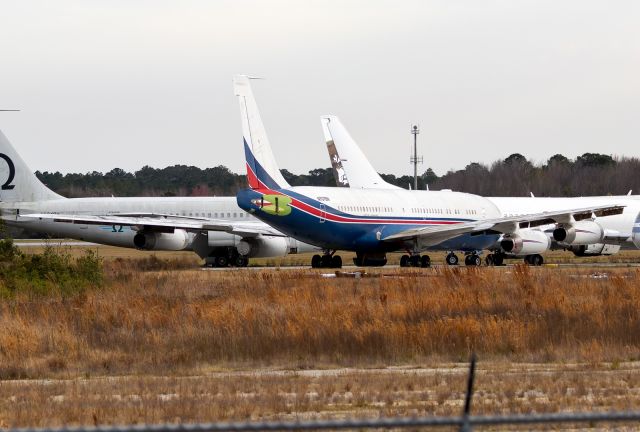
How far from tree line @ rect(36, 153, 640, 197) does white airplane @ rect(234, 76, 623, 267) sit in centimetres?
5720

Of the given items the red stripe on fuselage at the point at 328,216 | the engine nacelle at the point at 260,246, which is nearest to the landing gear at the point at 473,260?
the red stripe on fuselage at the point at 328,216

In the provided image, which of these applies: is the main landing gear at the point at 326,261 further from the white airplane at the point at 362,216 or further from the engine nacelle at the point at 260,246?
the engine nacelle at the point at 260,246

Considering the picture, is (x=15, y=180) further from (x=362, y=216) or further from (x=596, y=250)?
(x=596, y=250)

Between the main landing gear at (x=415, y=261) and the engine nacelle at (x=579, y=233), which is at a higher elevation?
the engine nacelle at (x=579, y=233)

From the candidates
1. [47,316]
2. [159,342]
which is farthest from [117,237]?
[159,342]

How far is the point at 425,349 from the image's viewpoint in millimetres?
19688

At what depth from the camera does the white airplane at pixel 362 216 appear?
149 ft

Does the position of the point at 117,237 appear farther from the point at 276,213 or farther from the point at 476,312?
the point at 476,312

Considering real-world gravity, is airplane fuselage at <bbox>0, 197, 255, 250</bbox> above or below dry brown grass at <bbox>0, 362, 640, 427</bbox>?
above

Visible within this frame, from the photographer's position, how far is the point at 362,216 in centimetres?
4788

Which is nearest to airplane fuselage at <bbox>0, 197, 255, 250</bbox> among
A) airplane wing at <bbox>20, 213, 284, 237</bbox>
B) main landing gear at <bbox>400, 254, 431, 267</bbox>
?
airplane wing at <bbox>20, 213, 284, 237</bbox>

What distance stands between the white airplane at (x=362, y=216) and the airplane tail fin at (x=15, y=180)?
12241 millimetres

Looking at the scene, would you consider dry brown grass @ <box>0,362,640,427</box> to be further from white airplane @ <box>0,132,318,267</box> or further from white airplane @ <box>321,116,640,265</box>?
white airplane @ <box>321,116,640,265</box>

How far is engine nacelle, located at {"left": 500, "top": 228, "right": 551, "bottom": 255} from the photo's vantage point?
51.6m
